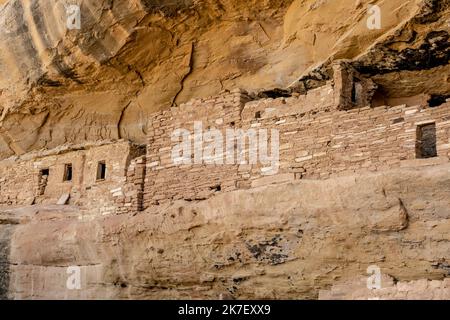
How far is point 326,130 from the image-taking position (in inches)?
382

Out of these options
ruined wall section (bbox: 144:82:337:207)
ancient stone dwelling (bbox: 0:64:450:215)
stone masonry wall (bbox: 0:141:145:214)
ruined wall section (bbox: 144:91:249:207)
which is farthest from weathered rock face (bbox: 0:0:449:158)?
ruined wall section (bbox: 144:91:249:207)

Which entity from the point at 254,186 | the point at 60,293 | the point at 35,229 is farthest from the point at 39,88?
the point at 254,186

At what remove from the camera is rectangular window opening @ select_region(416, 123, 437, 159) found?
29.4 feet

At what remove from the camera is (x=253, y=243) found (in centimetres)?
925

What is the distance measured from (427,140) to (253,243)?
2.22 metres

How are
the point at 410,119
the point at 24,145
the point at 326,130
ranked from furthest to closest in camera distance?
the point at 24,145, the point at 326,130, the point at 410,119

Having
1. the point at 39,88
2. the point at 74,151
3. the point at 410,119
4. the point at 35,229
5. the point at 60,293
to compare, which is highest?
the point at 39,88

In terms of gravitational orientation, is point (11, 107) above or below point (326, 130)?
above

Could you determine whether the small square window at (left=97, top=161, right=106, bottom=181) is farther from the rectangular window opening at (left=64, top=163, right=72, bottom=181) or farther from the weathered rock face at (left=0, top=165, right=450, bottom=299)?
the weathered rock face at (left=0, top=165, right=450, bottom=299)

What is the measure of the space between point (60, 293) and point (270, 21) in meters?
4.71

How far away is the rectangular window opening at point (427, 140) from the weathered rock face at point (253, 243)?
72cm

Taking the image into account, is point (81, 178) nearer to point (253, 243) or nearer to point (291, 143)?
point (291, 143)

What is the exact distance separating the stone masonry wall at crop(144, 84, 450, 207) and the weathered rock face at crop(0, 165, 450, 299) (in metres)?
0.52

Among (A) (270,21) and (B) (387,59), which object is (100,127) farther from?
(B) (387,59)
